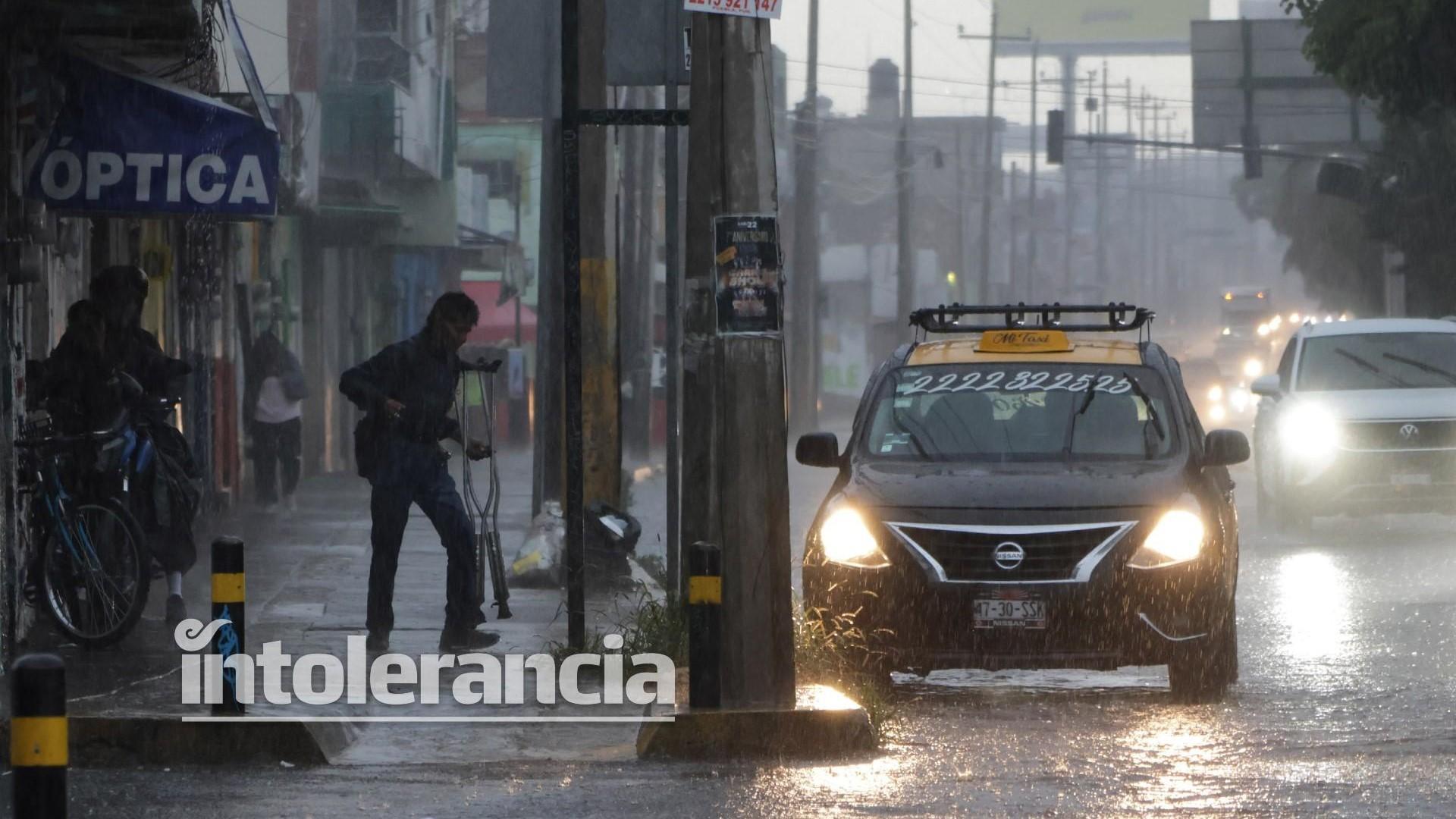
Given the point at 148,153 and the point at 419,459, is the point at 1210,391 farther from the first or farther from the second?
the point at 419,459

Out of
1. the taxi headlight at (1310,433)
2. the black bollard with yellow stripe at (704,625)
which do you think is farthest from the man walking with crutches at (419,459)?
the taxi headlight at (1310,433)

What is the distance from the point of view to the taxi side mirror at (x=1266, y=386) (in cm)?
1961

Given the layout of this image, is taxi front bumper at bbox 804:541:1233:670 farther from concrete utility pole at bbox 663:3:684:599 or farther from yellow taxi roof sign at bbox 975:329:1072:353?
yellow taxi roof sign at bbox 975:329:1072:353

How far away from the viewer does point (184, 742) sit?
8.59 m

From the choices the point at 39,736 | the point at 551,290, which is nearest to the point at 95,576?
the point at 551,290

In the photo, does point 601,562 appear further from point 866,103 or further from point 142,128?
point 866,103

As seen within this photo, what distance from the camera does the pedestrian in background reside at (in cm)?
2259

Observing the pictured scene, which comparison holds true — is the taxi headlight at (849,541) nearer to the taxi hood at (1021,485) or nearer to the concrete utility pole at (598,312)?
the taxi hood at (1021,485)

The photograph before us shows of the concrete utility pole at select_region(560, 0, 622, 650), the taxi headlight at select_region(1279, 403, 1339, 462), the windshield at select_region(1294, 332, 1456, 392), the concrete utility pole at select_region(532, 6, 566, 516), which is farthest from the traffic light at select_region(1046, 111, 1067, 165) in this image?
the concrete utility pole at select_region(560, 0, 622, 650)

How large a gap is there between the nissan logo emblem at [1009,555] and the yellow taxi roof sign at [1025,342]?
170 centimetres

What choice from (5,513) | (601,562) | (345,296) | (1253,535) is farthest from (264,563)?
(345,296)

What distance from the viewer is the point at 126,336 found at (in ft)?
40.6

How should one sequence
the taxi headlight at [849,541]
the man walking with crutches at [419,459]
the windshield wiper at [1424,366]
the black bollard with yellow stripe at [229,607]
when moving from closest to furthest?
the black bollard with yellow stripe at [229,607] < the taxi headlight at [849,541] < the man walking with crutches at [419,459] < the windshield wiper at [1424,366]

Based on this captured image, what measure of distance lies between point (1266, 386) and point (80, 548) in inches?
436
